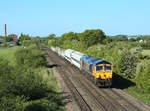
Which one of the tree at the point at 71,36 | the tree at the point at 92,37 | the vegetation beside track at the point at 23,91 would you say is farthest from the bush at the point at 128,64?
the tree at the point at 71,36

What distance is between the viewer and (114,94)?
22.2 meters

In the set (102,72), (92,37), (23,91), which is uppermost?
(92,37)

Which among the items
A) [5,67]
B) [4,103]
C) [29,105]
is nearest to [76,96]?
[29,105]

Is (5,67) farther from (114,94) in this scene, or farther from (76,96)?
(114,94)

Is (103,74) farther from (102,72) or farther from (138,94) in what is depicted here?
(138,94)

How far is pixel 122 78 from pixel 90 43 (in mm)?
62803

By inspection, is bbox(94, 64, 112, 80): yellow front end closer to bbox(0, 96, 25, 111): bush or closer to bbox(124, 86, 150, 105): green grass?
bbox(124, 86, 150, 105): green grass

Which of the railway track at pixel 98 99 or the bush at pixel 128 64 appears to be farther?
the bush at pixel 128 64

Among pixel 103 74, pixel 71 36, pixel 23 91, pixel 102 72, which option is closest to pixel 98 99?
pixel 103 74

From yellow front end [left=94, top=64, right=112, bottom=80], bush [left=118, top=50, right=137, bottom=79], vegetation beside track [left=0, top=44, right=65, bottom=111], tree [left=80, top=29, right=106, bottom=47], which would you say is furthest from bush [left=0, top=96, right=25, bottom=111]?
tree [left=80, top=29, right=106, bottom=47]

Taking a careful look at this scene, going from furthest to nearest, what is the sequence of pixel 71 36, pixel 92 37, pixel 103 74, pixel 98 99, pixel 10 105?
pixel 71 36 → pixel 92 37 → pixel 103 74 → pixel 98 99 → pixel 10 105

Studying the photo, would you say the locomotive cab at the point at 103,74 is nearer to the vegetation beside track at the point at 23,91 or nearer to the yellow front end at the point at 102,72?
the yellow front end at the point at 102,72

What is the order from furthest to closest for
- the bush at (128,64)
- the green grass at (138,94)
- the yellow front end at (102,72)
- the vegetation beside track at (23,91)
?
the bush at (128,64) → the yellow front end at (102,72) → the green grass at (138,94) → the vegetation beside track at (23,91)

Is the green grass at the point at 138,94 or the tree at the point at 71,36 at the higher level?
the tree at the point at 71,36
